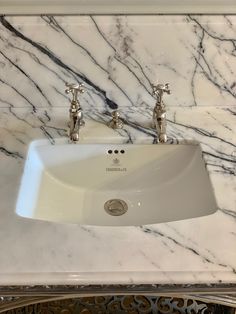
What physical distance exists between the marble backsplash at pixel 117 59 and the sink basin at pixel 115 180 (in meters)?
0.14

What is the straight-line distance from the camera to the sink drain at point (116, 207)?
1180 millimetres

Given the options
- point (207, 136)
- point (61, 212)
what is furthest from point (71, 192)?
point (207, 136)

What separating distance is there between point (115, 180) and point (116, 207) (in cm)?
8

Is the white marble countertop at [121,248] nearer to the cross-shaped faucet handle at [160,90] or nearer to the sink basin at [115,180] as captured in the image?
the sink basin at [115,180]

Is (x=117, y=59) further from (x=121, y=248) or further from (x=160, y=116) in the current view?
(x=121, y=248)

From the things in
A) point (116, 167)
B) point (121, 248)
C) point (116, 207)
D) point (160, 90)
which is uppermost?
point (160, 90)

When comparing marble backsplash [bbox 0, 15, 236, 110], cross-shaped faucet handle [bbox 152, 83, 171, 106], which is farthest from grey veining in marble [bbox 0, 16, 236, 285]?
cross-shaped faucet handle [bbox 152, 83, 171, 106]

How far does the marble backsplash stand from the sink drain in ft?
0.84

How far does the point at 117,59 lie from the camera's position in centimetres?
121

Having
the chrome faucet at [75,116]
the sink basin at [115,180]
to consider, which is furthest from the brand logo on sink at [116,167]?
the chrome faucet at [75,116]

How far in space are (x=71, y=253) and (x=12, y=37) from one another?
22.6 inches

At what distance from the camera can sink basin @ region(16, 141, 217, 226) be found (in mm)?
1158

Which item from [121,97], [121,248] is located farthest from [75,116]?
[121,248]

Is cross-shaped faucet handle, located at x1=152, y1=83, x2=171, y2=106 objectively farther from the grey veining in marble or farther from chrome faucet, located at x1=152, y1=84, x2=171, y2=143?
the grey veining in marble
